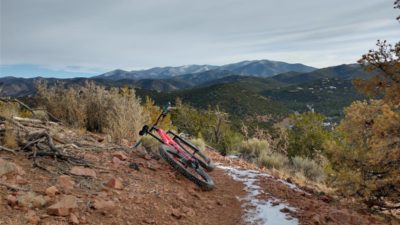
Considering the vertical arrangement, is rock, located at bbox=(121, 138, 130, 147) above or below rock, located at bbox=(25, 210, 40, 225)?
above

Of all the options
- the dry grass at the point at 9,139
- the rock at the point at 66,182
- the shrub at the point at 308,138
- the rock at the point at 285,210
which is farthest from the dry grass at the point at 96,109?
the shrub at the point at 308,138

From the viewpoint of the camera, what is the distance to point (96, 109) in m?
10.7

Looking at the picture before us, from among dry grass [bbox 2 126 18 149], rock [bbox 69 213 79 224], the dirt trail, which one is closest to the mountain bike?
the dirt trail

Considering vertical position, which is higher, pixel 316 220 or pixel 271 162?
pixel 316 220

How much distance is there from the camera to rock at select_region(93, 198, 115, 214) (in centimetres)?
451

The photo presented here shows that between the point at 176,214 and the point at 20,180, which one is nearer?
the point at 20,180

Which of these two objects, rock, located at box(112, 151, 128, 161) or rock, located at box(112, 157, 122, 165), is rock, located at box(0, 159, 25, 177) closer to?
rock, located at box(112, 157, 122, 165)

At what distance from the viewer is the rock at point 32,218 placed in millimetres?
3806

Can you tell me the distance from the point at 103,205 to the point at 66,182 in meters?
0.77

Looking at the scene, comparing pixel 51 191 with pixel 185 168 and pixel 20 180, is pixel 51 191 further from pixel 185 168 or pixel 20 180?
pixel 185 168

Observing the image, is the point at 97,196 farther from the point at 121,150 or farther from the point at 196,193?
the point at 121,150

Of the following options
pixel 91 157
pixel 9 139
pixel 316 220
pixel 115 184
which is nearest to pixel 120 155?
pixel 91 157

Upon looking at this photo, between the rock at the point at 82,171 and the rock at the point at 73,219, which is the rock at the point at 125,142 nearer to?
the rock at the point at 82,171

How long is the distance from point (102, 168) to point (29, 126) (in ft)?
5.79
